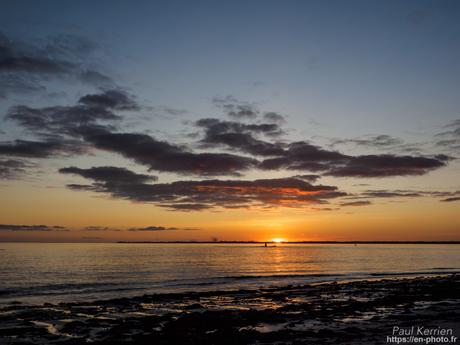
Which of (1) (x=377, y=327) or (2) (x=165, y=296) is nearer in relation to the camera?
(1) (x=377, y=327)

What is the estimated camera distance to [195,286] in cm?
5706

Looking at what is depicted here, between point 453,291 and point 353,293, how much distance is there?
10.1 meters

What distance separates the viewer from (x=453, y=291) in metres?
43.6

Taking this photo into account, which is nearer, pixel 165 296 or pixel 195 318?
pixel 195 318

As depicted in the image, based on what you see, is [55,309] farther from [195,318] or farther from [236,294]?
[236,294]

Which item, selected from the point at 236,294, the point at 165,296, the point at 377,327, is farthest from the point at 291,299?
the point at 377,327

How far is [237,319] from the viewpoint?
28375mm

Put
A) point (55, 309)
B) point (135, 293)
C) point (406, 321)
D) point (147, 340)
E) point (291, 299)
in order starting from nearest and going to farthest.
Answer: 1. point (147, 340)
2. point (406, 321)
3. point (55, 309)
4. point (291, 299)
5. point (135, 293)

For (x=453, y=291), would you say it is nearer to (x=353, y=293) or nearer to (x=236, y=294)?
(x=353, y=293)

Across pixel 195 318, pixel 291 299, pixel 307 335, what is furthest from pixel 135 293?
pixel 307 335

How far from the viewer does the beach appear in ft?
74.1

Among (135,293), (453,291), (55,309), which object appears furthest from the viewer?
(135,293)

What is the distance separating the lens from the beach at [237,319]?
2259 cm

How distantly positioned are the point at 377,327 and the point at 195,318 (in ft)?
38.1
